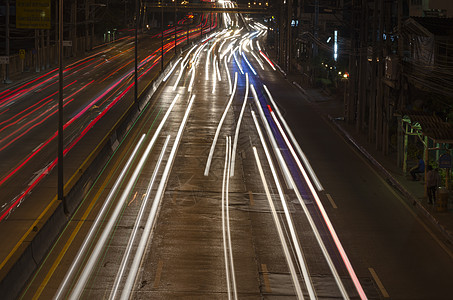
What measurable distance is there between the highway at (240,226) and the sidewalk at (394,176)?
0.44 meters

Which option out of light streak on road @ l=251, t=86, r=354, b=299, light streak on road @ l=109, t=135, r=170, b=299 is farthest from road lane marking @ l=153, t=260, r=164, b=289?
light streak on road @ l=251, t=86, r=354, b=299

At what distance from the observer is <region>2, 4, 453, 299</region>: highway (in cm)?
1878

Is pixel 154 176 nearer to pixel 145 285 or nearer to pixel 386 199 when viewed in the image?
pixel 386 199

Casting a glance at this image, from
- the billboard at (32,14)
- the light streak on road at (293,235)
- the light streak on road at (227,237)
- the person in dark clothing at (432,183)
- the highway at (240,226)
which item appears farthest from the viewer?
the billboard at (32,14)

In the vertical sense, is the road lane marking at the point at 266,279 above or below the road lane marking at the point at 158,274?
below

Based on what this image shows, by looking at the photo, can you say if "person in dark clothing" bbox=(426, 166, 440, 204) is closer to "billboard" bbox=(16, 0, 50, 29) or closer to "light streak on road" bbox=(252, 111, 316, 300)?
"light streak on road" bbox=(252, 111, 316, 300)

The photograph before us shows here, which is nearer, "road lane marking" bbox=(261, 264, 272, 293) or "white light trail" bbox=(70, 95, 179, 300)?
"white light trail" bbox=(70, 95, 179, 300)

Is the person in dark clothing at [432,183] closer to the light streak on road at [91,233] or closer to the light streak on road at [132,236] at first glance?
the light streak on road at [132,236]

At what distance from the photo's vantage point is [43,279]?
1880 centimetres

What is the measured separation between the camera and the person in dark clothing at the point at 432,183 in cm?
2691

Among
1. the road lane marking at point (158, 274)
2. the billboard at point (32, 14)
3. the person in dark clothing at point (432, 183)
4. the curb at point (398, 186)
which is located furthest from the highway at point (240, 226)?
the billboard at point (32, 14)

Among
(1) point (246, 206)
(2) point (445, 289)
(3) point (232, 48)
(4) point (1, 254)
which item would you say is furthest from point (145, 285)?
(3) point (232, 48)

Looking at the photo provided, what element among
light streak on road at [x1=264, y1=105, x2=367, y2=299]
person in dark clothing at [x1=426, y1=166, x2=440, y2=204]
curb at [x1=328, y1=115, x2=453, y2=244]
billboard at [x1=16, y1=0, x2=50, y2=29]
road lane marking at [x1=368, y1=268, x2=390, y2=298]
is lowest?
road lane marking at [x1=368, y1=268, x2=390, y2=298]

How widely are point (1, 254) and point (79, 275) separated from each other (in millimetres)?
2587
